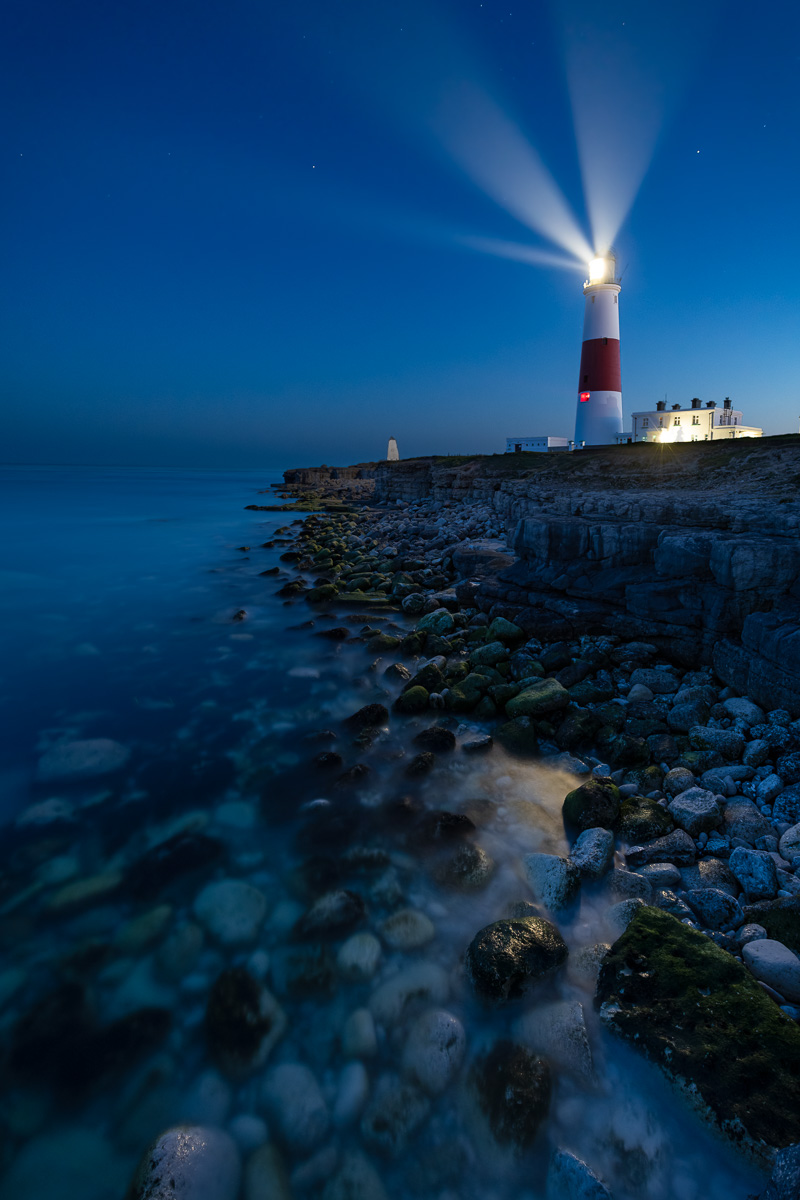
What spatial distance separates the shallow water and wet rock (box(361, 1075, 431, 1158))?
0.05 metres

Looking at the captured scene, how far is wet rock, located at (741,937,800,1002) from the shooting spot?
2994 millimetres

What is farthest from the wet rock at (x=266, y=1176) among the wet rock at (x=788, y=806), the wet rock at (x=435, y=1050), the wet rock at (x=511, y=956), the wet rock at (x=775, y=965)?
the wet rock at (x=788, y=806)

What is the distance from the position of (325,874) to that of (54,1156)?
2.21 meters

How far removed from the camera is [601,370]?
29812 mm

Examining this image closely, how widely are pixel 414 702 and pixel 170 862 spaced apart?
3465 millimetres

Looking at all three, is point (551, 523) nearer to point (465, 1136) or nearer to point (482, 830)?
point (482, 830)

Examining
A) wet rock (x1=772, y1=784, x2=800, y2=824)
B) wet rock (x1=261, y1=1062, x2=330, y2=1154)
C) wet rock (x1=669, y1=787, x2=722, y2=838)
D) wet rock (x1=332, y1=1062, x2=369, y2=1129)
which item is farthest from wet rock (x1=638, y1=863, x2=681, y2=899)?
wet rock (x1=261, y1=1062, x2=330, y2=1154)

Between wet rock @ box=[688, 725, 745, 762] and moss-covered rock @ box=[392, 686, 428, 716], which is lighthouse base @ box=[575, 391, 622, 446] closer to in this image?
moss-covered rock @ box=[392, 686, 428, 716]

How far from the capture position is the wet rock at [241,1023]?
315cm

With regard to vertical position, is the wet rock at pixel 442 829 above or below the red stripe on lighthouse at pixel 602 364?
below

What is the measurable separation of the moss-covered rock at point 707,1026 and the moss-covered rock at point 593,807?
1243mm

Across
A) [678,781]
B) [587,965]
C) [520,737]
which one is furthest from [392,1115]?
[520,737]

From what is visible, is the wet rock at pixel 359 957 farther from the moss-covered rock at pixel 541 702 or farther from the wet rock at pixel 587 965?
the moss-covered rock at pixel 541 702

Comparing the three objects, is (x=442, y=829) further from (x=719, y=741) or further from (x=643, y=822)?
(x=719, y=741)
